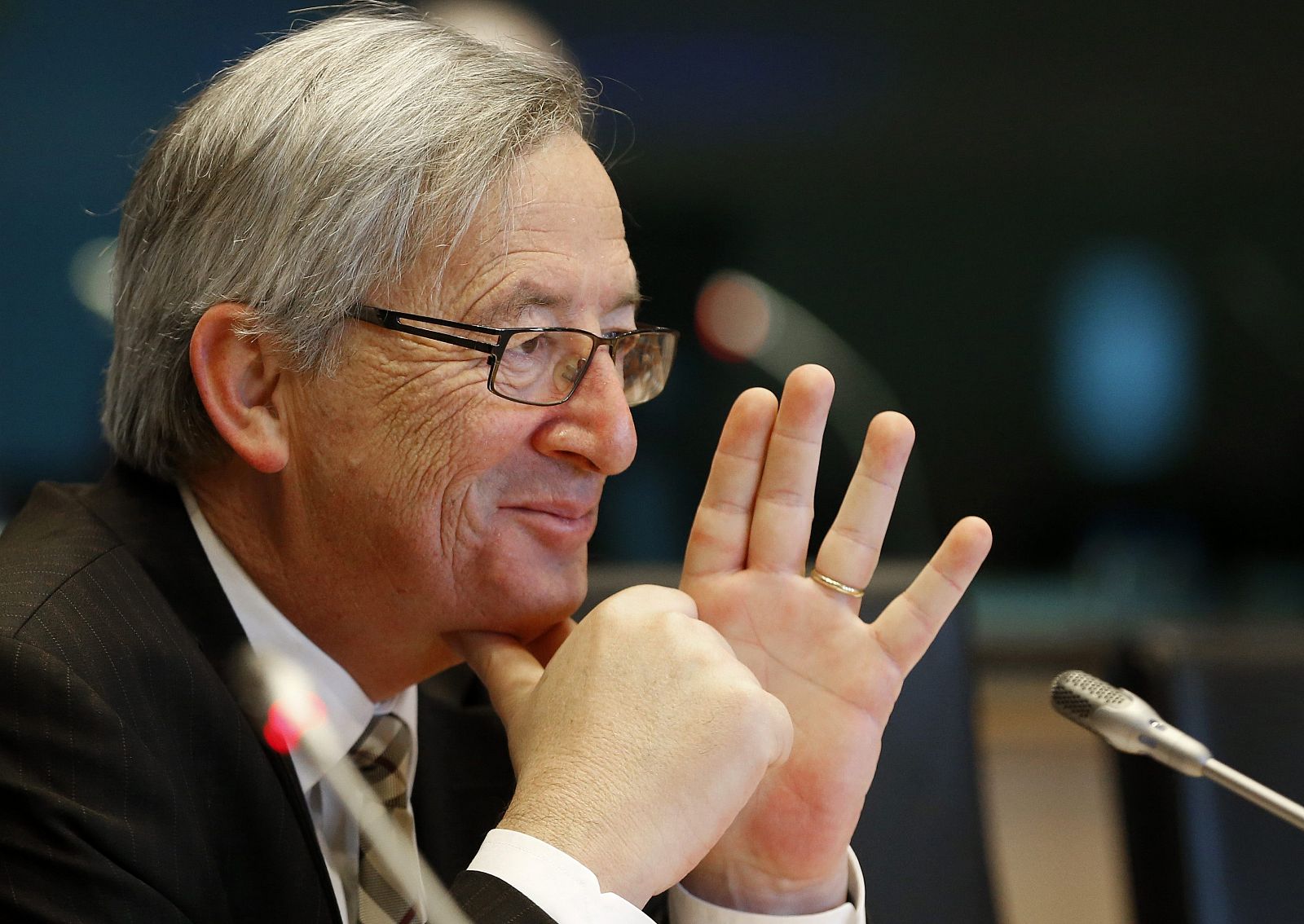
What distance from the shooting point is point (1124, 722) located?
1.08 meters

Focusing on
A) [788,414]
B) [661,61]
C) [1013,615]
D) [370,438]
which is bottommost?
[1013,615]

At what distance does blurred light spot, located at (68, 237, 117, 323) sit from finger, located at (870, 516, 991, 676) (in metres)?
1.44

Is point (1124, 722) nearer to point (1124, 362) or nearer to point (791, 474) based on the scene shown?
point (791, 474)

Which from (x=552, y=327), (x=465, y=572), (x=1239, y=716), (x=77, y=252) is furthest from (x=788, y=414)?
(x=77, y=252)

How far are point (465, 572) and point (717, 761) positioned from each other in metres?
0.36

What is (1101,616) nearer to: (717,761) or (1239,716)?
(1239,716)

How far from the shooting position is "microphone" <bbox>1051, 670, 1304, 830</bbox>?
105cm

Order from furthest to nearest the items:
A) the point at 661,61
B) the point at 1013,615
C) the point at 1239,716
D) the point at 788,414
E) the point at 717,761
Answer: the point at 1013,615
the point at 661,61
the point at 1239,716
the point at 788,414
the point at 717,761

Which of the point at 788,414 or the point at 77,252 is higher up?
the point at 788,414

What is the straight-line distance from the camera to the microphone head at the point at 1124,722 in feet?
3.49

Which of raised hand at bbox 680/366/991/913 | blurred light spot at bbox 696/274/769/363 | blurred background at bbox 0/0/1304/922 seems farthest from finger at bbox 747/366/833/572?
blurred light spot at bbox 696/274/769/363

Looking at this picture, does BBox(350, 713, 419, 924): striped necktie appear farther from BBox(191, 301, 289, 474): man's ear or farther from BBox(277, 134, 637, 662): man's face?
BBox(191, 301, 289, 474): man's ear

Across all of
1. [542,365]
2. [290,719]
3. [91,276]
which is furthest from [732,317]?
[290,719]

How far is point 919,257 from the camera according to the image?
10.7 feet
